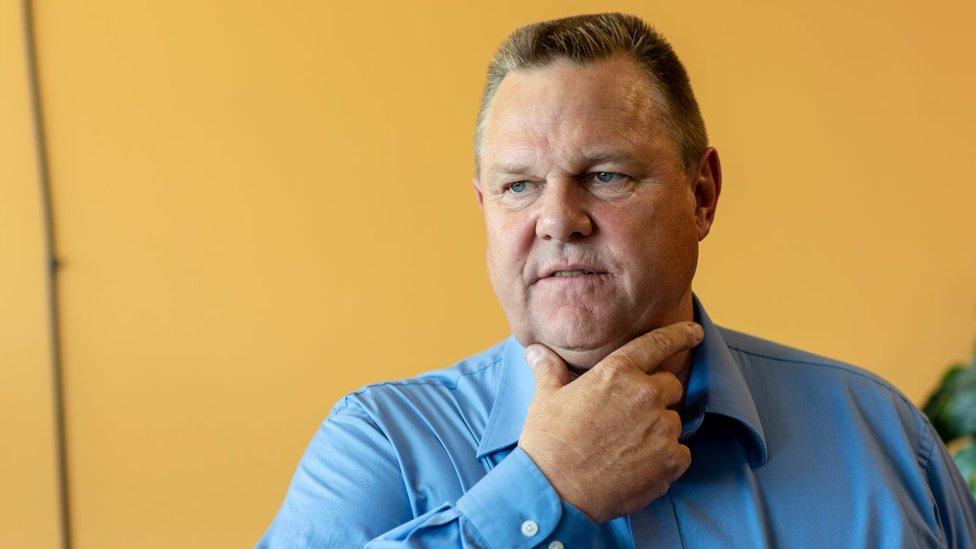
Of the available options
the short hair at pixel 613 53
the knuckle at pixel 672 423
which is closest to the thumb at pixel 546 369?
the knuckle at pixel 672 423

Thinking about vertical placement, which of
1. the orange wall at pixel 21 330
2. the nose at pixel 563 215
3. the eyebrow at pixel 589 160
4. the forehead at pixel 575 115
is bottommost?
the orange wall at pixel 21 330

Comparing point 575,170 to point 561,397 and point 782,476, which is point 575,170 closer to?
point 561,397

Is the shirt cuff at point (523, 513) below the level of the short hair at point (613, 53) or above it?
below

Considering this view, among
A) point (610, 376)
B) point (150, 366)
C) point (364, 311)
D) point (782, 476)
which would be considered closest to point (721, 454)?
point (782, 476)

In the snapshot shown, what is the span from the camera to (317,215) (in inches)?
87.3

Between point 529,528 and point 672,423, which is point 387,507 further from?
point 672,423

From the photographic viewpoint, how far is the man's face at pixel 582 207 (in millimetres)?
1204

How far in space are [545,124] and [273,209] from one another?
1081mm

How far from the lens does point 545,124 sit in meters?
1.22

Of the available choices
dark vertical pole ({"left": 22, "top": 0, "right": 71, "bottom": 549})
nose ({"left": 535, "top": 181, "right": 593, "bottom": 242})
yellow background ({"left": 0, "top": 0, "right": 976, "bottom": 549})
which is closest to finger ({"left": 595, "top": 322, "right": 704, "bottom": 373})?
nose ({"left": 535, "top": 181, "right": 593, "bottom": 242})

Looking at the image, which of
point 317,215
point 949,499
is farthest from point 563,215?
point 317,215

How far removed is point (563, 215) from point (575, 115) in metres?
0.11

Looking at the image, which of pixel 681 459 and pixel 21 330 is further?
pixel 21 330

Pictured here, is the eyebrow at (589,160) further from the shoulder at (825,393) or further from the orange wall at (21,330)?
the orange wall at (21,330)
